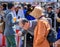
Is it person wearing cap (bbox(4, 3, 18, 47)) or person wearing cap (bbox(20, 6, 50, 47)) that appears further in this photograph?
person wearing cap (bbox(4, 3, 18, 47))

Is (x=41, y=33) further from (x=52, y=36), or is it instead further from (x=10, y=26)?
(x=10, y=26)

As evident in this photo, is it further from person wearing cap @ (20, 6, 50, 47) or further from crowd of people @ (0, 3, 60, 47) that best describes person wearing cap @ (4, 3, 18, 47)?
person wearing cap @ (20, 6, 50, 47)

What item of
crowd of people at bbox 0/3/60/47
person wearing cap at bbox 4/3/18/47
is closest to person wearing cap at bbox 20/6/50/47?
crowd of people at bbox 0/3/60/47

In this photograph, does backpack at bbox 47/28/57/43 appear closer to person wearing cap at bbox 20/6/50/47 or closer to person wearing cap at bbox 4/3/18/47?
person wearing cap at bbox 20/6/50/47

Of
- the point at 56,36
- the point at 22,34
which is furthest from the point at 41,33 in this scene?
the point at 22,34

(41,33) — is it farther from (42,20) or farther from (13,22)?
(13,22)

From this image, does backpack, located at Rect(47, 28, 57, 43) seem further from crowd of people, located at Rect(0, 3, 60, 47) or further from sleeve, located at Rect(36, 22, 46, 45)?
sleeve, located at Rect(36, 22, 46, 45)

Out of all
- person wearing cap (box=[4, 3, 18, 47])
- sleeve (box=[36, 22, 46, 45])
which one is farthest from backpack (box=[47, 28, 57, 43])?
person wearing cap (box=[4, 3, 18, 47])

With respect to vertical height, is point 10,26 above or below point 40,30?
below

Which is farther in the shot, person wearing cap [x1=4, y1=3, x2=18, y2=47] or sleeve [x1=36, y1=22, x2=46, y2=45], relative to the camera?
person wearing cap [x1=4, y1=3, x2=18, y2=47]

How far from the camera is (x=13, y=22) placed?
5.09m

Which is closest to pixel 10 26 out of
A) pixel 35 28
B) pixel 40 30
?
pixel 35 28

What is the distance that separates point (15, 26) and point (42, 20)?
166 cm

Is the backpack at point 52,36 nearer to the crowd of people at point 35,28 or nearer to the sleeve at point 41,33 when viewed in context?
the crowd of people at point 35,28
